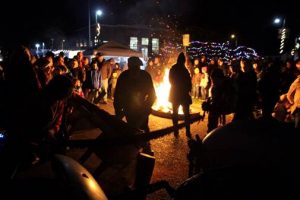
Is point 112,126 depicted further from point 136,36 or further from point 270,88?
point 136,36

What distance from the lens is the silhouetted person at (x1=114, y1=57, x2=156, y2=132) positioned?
613 centimetres

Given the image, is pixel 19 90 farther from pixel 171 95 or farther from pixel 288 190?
→ pixel 171 95

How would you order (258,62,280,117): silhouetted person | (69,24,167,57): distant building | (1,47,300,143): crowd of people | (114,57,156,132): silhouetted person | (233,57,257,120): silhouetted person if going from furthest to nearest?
1. (69,24,167,57): distant building
2. (258,62,280,117): silhouetted person
3. (233,57,257,120): silhouetted person
4. (114,57,156,132): silhouetted person
5. (1,47,300,143): crowd of people

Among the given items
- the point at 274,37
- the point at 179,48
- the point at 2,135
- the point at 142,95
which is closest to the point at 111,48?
the point at 179,48

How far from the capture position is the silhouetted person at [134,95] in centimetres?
613

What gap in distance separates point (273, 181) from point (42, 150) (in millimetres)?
2305

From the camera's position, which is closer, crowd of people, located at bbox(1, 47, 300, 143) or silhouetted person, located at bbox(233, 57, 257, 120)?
crowd of people, located at bbox(1, 47, 300, 143)

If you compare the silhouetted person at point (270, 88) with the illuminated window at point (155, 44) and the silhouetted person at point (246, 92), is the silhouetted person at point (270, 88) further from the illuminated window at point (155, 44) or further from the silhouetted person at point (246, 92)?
the illuminated window at point (155, 44)

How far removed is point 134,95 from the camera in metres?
6.12

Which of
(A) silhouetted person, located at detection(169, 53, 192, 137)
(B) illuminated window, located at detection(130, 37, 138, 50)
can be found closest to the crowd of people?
(A) silhouetted person, located at detection(169, 53, 192, 137)

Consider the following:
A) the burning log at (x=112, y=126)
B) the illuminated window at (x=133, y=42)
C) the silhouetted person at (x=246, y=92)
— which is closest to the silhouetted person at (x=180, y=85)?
the silhouetted person at (x=246, y=92)

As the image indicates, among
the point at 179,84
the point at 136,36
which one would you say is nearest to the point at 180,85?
the point at 179,84

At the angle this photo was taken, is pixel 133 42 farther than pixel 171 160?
Yes

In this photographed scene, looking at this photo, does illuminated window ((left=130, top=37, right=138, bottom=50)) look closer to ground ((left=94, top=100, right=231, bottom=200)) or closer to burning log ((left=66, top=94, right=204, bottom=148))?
ground ((left=94, top=100, right=231, bottom=200))
